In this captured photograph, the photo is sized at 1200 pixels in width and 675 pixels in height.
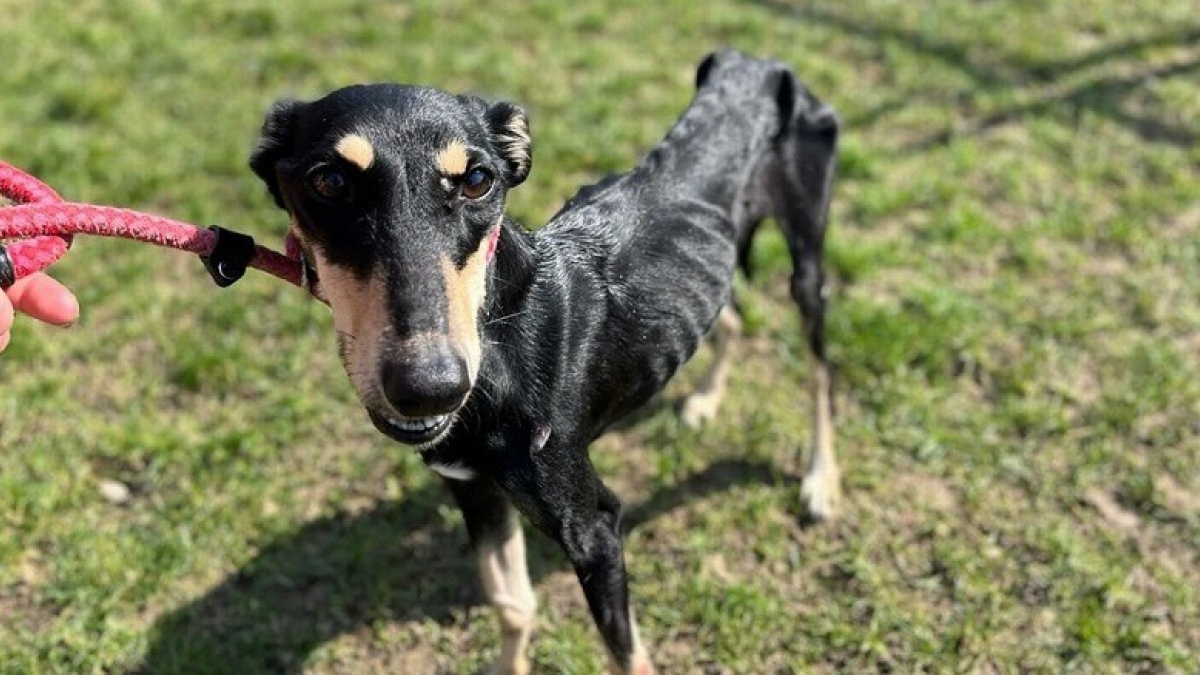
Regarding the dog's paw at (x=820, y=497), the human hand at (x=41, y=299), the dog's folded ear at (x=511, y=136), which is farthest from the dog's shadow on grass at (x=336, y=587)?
the dog's folded ear at (x=511, y=136)

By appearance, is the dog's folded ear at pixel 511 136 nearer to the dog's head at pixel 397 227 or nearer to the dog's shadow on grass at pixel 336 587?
the dog's head at pixel 397 227

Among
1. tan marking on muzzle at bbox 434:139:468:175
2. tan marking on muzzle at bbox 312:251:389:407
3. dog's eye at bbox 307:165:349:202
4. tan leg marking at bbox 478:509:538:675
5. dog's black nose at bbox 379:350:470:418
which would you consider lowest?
tan leg marking at bbox 478:509:538:675

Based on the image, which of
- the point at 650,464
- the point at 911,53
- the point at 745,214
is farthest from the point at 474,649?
the point at 911,53

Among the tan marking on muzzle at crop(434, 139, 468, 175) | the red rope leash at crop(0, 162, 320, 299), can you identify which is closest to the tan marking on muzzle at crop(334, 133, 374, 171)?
the tan marking on muzzle at crop(434, 139, 468, 175)

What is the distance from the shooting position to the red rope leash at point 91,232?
7.93ft

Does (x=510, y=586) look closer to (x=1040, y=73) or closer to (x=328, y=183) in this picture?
(x=328, y=183)

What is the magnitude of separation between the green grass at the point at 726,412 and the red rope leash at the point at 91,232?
1.60 m

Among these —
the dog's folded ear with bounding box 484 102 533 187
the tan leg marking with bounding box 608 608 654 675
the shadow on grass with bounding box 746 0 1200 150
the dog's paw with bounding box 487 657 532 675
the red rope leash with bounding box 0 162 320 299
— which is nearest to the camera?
A: the red rope leash with bounding box 0 162 320 299

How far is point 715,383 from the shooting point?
4602 millimetres

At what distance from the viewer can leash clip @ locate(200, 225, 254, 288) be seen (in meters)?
2.62

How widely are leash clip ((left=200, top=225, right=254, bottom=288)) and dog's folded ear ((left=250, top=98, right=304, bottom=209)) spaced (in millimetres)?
149

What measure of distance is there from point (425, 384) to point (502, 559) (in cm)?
129

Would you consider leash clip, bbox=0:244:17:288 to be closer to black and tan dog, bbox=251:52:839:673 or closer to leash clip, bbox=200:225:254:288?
leash clip, bbox=200:225:254:288

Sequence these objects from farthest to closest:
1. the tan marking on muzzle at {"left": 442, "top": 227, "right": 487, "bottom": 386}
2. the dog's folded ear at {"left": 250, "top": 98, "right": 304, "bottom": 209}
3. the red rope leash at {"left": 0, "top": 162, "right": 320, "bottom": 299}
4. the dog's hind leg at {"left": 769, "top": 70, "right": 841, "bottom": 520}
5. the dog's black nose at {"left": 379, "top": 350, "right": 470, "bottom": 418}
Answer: the dog's hind leg at {"left": 769, "top": 70, "right": 841, "bottom": 520} < the dog's folded ear at {"left": 250, "top": 98, "right": 304, "bottom": 209} < the red rope leash at {"left": 0, "top": 162, "right": 320, "bottom": 299} < the tan marking on muzzle at {"left": 442, "top": 227, "right": 487, "bottom": 386} < the dog's black nose at {"left": 379, "top": 350, "right": 470, "bottom": 418}
